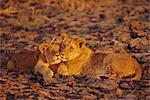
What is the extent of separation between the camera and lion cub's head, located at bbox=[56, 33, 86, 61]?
5.41m

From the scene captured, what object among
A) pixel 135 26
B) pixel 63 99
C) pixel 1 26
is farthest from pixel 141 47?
pixel 1 26

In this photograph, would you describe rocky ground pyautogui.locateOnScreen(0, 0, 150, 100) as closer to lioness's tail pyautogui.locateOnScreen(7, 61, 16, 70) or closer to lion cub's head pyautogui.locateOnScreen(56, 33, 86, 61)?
lioness's tail pyautogui.locateOnScreen(7, 61, 16, 70)

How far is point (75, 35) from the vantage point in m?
7.66

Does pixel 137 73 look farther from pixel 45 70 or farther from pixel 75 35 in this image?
pixel 75 35

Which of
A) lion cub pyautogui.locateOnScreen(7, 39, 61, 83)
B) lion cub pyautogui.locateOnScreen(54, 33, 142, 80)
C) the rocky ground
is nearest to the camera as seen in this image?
the rocky ground

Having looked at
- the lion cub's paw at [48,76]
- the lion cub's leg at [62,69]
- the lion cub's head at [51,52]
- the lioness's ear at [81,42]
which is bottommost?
the lion cub's paw at [48,76]

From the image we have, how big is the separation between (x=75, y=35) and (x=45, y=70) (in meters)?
2.16

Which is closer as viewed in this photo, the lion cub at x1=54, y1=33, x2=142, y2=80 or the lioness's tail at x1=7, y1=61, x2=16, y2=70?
the lion cub at x1=54, y1=33, x2=142, y2=80

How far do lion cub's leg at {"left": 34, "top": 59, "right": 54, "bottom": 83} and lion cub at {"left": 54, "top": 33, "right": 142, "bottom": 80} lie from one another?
110 mm

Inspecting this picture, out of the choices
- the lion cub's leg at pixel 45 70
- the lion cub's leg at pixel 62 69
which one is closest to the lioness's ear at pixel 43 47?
the lion cub's leg at pixel 45 70

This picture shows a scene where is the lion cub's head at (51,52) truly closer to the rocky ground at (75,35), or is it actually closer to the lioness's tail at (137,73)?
the rocky ground at (75,35)

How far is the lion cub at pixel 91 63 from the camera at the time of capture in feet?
17.7

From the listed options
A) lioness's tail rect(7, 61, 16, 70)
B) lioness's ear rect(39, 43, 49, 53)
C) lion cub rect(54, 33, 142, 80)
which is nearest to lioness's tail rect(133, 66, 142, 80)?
lion cub rect(54, 33, 142, 80)

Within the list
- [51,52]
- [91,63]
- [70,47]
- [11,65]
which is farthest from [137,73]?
[11,65]
